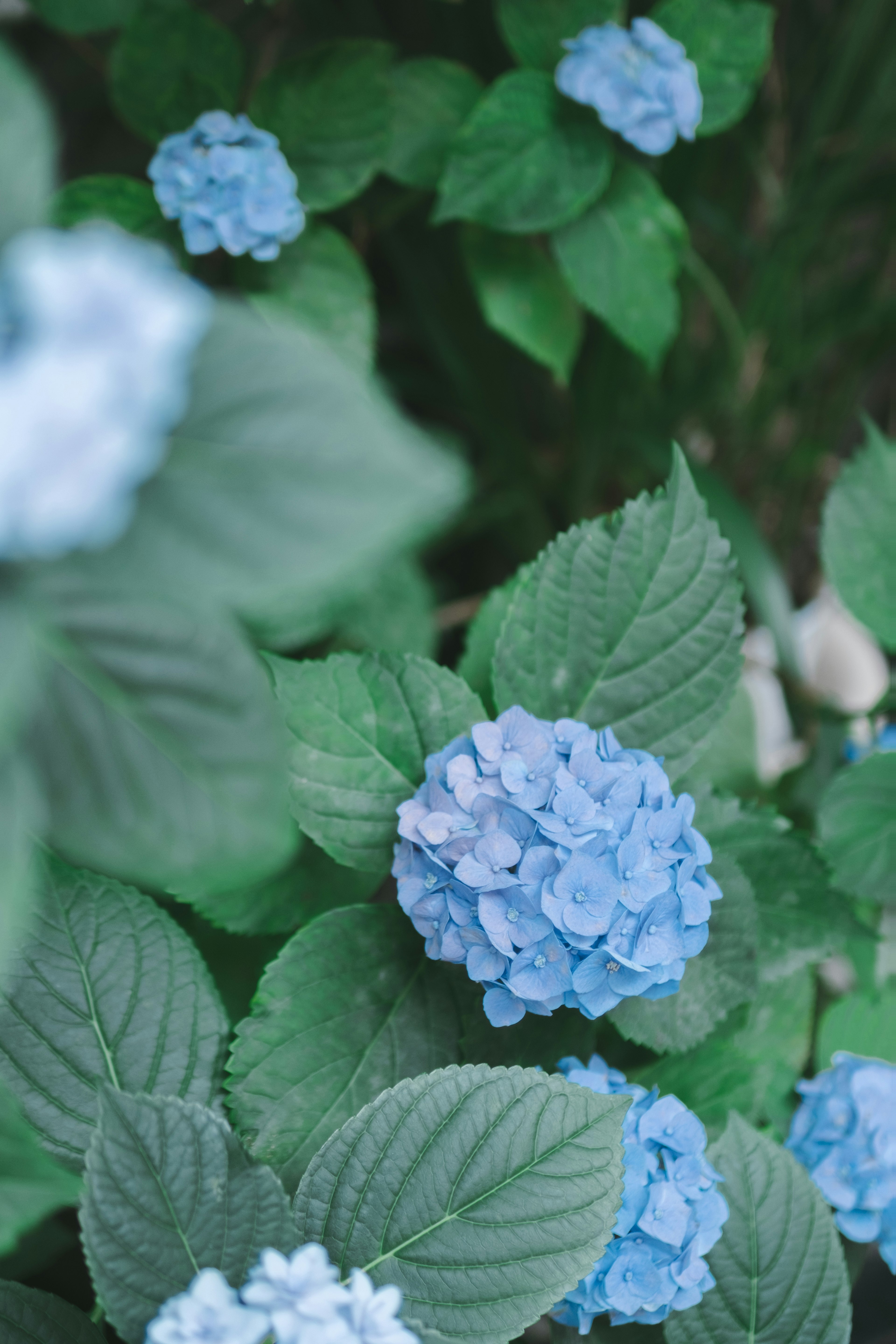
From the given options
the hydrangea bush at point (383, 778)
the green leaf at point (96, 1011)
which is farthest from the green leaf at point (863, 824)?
the green leaf at point (96, 1011)

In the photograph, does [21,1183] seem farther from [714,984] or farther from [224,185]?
[224,185]

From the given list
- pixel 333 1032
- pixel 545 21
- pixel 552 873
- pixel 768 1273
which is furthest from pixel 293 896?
pixel 545 21

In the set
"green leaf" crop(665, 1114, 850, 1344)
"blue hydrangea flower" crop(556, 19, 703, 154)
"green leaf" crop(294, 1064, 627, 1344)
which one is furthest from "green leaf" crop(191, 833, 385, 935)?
"blue hydrangea flower" crop(556, 19, 703, 154)

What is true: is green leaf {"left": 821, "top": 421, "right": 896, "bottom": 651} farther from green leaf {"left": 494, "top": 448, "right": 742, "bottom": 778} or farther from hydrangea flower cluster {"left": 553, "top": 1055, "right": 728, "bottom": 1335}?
hydrangea flower cluster {"left": 553, "top": 1055, "right": 728, "bottom": 1335}

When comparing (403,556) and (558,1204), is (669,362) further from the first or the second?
(558,1204)

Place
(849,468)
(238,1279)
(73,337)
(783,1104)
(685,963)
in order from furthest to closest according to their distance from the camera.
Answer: (849,468) < (783,1104) < (685,963) < (238,1279) < (73,337)

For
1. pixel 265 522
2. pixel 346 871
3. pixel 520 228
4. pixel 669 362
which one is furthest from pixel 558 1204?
pixel 669 362
